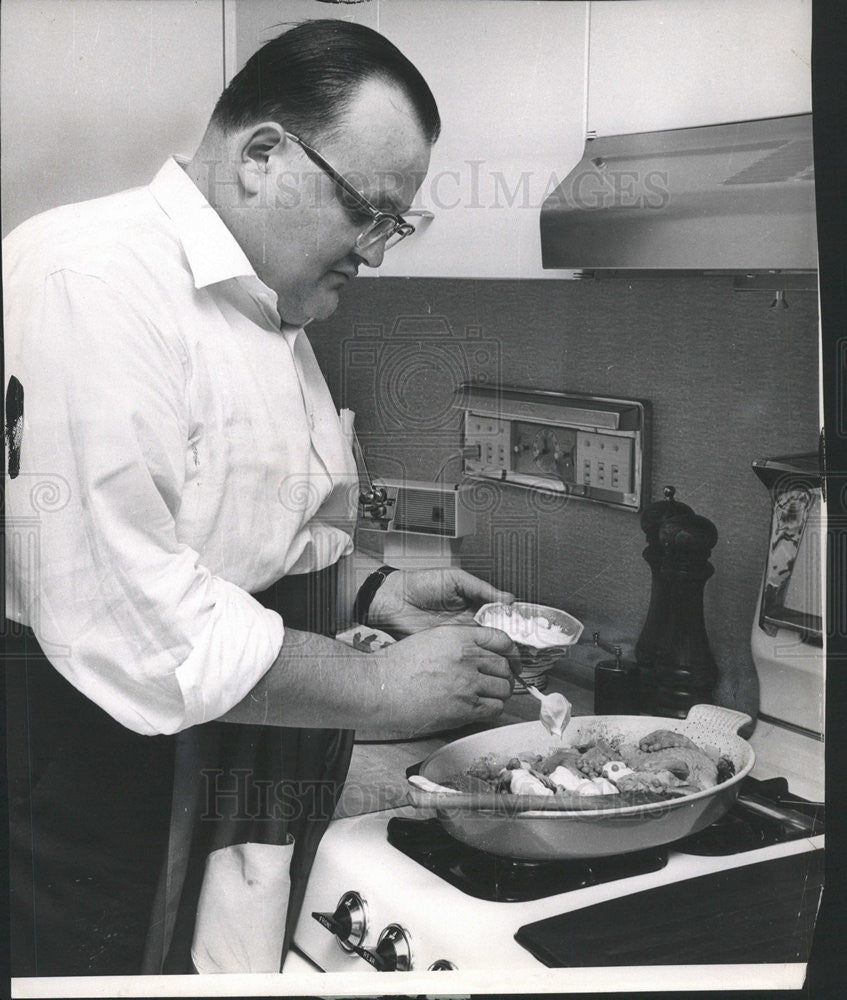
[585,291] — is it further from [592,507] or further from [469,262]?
[592,507]

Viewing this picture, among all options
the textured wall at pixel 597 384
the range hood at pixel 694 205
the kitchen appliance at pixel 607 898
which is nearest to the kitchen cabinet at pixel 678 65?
the range hood at pixel 694 205

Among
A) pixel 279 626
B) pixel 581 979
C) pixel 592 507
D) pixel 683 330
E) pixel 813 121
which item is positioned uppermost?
pixel 813 121

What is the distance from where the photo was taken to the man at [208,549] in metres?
1.24

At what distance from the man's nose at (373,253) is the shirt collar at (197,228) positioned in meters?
0.13

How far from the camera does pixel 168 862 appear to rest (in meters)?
1.35

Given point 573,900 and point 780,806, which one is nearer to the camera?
point 573,900

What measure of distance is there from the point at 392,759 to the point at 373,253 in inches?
22.0

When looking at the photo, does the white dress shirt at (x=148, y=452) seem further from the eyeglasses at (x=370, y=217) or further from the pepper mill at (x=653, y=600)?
the pepper mill at (x=653, y=600)

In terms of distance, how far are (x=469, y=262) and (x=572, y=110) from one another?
0.20m

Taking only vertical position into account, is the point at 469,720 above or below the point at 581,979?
above

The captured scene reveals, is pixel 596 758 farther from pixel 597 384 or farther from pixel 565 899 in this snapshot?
pixel 597 384

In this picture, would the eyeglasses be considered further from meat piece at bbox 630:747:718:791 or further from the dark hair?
meat piece at bbox 630:747:718:791

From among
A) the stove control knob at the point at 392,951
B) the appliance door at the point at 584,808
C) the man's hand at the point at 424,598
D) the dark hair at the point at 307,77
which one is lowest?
the stove control knob at the point at 392,951

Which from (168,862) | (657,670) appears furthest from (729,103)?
(168,862)
